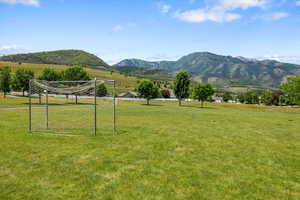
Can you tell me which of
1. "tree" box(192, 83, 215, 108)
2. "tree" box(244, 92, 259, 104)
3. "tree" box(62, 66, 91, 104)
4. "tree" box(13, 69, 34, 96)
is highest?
"tree" box(62, 66, 91, 104)

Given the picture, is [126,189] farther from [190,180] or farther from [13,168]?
[13,168]

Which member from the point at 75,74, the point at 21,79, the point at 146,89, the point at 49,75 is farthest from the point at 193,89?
the point at 21,79

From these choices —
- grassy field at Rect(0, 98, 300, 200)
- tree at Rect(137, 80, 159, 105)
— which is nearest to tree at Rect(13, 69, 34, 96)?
tree at Rect(137, 80, 159, 105)

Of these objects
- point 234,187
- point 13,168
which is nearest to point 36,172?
point 13,168

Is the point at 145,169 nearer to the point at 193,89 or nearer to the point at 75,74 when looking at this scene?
the point at 75,74

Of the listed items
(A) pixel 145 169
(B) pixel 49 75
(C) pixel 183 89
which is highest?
(B) pixel 49 75

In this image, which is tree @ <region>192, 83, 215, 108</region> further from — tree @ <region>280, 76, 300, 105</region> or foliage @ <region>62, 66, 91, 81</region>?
foliage @ <region>62, 66, 91, 81</region>

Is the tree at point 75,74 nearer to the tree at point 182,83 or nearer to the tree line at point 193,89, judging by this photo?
the tree line at point 193,89

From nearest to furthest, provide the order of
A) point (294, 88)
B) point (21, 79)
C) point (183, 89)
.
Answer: point (21, 79), point (294, 88), point (183, 89)

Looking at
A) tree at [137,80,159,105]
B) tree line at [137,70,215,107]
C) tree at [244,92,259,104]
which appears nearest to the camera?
tree line at [137,70,215,107]

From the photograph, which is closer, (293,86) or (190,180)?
(190,180)

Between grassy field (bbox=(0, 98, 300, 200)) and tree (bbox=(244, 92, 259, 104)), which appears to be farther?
tree (bbox=(244, 92, 259, 104))

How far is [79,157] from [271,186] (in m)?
6.60

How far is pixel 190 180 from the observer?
20.7 ft
